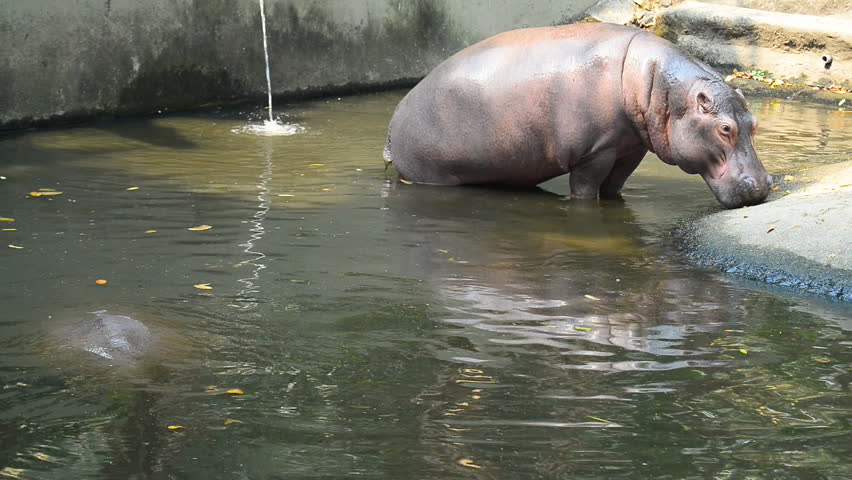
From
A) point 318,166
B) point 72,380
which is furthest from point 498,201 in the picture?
point 72,380

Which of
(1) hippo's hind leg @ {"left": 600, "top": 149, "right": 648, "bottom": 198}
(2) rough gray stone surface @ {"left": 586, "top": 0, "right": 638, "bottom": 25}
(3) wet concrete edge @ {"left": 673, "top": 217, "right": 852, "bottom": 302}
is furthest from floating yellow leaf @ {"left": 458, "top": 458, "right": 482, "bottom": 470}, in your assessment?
(2) rough gray stone surface @ {"left": 586, "top": 0, "right": 638, "bottom": 25}

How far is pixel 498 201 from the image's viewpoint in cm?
835

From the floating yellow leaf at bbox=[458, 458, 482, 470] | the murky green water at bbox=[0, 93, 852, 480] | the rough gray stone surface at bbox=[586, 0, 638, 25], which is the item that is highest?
the rough gray stone surface at bbox=[586, 0, 638, 25]

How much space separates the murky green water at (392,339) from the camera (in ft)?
12.8

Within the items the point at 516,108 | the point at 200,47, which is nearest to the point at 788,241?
the point at 516,108

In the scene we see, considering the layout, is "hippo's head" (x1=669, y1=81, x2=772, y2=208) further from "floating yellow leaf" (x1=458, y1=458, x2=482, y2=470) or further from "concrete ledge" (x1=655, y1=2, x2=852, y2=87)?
"concrete ledge" (x1=655, y1=2, x2=852, y2=87)

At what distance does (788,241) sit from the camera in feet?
21.5

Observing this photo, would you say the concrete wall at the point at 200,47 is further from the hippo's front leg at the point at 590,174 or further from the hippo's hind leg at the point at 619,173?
the hippo's hind leg at the point at 619,173

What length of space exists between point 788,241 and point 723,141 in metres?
1.31

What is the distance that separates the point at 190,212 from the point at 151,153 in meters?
2.27

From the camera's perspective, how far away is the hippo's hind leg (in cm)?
835

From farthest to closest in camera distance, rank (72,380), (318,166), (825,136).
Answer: (825,136), (318,166), (72,380)

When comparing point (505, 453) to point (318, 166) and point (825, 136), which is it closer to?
point (318, 166)

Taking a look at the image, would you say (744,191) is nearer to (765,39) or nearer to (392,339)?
(392,339)
